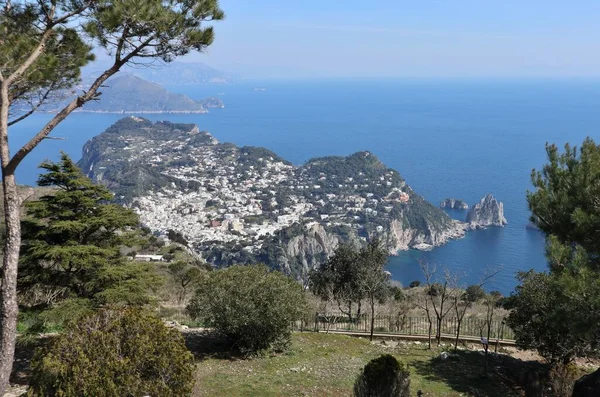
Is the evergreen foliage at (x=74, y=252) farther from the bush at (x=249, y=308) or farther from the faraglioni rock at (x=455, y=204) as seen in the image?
the faraglioni rock at (x=455, y=204)

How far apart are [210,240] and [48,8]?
59.8 meters

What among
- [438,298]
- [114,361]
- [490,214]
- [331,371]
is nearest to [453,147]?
[490,214]

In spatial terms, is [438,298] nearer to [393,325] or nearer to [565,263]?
[393,325]

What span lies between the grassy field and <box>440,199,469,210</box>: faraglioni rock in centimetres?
7032

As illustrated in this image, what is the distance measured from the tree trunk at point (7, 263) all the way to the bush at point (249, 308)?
4309 millimetres

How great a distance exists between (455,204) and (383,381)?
7700 centimetres

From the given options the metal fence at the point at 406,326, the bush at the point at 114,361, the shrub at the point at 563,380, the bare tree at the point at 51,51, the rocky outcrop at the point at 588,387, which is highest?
the bare tree at the point at 51,51

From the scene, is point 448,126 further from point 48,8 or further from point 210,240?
point 48,8

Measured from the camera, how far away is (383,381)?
6.39 m

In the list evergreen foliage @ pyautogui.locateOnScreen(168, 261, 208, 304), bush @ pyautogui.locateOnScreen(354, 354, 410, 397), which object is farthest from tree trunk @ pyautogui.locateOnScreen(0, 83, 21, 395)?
evergreen foliage @ pyautogui.locateOnScreen(168, 261, 208, 304)

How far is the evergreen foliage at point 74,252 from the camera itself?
28.1 ft

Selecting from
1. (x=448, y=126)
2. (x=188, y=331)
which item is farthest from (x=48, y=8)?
(x=448, y=126)

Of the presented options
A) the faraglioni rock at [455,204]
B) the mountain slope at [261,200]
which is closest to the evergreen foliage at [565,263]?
the mountain slope at [261,200]

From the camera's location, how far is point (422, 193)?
88.6m
